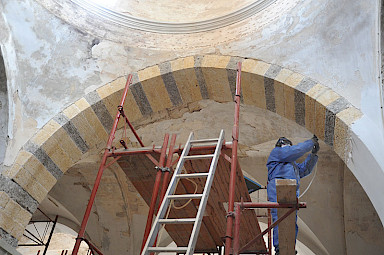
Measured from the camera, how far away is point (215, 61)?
5602 millimetres

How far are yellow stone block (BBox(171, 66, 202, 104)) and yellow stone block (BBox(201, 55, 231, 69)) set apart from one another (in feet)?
0.71

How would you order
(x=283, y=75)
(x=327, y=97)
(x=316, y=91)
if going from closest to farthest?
(x=327, y=97)
(x=316, y=91)
(x=283, y=75)

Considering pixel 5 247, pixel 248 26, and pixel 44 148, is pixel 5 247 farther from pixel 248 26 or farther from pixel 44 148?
pixel 248 26

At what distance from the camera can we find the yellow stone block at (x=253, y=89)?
523 centimetres

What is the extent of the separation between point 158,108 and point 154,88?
332mm

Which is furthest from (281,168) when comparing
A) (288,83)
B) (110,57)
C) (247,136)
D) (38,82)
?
(38,82)

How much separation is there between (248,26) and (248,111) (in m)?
1.41

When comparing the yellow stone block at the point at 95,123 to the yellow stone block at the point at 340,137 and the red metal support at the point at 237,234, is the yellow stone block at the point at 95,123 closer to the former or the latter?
the red metal support at the point at 237,234

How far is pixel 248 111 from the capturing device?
656cm

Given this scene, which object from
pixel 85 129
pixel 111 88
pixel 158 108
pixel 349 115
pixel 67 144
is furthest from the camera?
pixel 158 108

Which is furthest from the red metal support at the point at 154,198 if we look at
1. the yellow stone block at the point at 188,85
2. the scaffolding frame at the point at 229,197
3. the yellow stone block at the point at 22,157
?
the yellow stone block at the point at 22,157

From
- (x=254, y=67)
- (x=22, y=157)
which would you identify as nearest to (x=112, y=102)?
(x=22, y=157)

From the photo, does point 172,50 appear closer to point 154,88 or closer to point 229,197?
point 154,88

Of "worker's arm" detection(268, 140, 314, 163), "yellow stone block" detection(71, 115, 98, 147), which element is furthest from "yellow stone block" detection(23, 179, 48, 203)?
"worker's arm" detection(268, 140, 314, 163)
